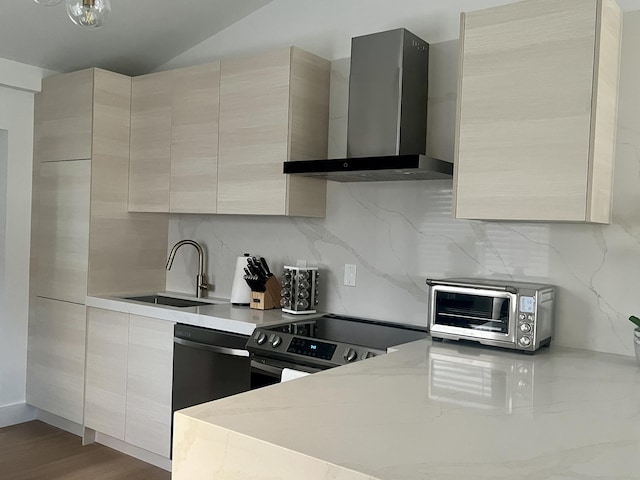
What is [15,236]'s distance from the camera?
3891mm

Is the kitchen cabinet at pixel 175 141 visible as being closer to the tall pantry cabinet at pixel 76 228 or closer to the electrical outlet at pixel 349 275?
the tall pantry cabinet at pixel 76 228

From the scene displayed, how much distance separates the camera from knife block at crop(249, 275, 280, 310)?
10.7 ft

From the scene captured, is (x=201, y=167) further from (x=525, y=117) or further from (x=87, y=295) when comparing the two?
(x=525, y=117)

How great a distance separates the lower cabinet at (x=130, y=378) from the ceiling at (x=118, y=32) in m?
1.56

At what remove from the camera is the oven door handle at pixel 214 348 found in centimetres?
281

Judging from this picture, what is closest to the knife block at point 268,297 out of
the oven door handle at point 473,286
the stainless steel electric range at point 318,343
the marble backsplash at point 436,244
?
the marble backsplash at point 436,244

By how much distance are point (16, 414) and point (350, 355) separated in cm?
261

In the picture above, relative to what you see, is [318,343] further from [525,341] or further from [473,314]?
[525,341]

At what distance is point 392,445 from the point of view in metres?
1.24

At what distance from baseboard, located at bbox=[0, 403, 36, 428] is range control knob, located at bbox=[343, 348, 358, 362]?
8.43 ft

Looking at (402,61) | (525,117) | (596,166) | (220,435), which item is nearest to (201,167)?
(402,61)

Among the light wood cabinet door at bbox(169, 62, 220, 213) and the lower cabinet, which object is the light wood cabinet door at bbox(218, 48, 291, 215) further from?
the lower cabinet

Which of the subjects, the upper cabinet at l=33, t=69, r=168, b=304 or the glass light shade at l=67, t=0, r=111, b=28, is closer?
the glass light shade at l=67, t=0, r=111, b=28

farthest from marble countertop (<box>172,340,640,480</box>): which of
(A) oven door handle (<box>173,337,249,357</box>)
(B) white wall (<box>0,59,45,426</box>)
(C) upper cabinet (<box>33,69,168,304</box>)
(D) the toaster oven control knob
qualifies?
(B) white wall (<box>0,59,45,426</box>)
